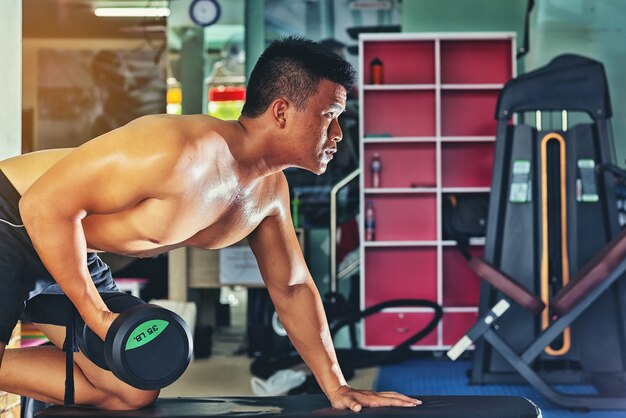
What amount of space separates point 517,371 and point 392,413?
2572 millimetres

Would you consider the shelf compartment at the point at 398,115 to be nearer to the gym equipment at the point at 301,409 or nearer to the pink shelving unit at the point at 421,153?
the pink shelving unit at the point at 421,153

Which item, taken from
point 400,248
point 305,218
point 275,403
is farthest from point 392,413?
point 305,218

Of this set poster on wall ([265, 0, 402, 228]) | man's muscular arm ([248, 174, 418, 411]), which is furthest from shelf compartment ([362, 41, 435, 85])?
man's muscular arm ([248, 174, 418, 411])

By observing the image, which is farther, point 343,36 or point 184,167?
point 343,36

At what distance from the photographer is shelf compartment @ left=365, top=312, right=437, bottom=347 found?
18.6 feet

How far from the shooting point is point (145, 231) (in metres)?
1.87

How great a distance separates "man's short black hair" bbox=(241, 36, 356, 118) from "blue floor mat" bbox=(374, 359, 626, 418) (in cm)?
239

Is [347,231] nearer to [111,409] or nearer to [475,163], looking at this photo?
[475,163]

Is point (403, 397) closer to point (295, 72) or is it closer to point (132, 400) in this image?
point (132, 400)

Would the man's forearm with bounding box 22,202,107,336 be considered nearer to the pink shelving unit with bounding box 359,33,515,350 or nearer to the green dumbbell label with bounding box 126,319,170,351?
the green dumbbell label with bounding box 126,319,170,351

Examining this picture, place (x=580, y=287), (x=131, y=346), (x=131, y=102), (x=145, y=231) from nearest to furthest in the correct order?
(x=131, y=346) → (x=145, y=231) → (x=580, y=287) → (x=131, y=102)

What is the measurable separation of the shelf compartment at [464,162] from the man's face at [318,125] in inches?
155

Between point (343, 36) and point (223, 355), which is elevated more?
point (343, 36)

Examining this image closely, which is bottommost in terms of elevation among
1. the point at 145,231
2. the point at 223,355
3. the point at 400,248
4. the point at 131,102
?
the point at 223,355
